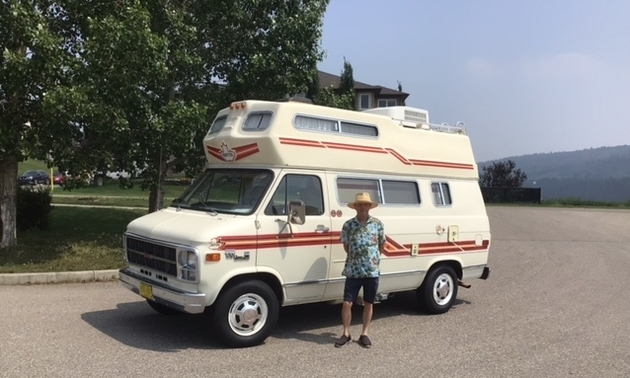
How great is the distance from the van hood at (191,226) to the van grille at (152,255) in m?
0.11

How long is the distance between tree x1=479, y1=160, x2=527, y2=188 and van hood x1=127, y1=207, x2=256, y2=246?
39656 millimetres

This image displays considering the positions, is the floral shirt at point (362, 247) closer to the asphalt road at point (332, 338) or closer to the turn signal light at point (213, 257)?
the asphalt road at point (332, 338)

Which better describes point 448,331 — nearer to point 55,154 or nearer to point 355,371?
point 355,371

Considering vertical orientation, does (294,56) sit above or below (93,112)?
above

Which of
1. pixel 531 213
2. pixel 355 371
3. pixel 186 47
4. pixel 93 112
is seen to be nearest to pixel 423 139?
pixel 355 371

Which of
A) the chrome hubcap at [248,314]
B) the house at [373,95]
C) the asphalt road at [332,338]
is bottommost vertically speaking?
the asphalt road at [332,338]

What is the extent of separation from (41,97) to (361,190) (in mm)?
6770

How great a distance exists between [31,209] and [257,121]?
9.11 metres

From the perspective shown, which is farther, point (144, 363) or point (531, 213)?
point (531, 213)

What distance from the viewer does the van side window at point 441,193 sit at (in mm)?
8328

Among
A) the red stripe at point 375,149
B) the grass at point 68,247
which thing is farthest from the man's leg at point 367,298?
the grass at point 68,247

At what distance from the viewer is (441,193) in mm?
8430

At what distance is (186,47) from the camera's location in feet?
42.0

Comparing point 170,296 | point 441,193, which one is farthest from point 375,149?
point 170,296
